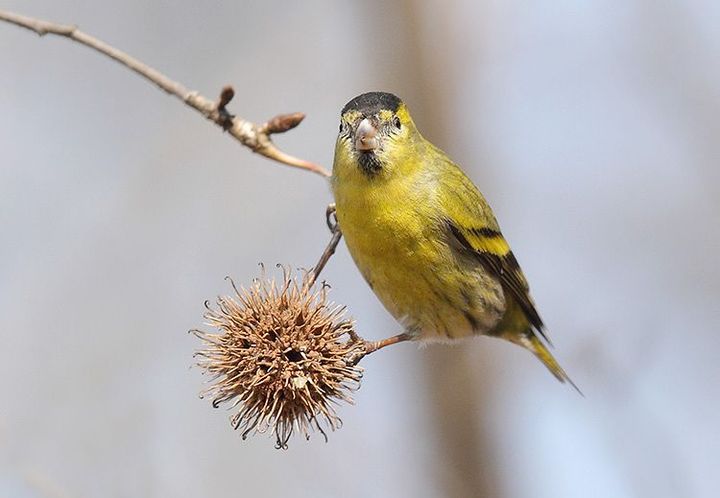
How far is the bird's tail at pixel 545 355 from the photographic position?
6605 mm

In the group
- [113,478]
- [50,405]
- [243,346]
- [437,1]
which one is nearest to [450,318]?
[243,346]

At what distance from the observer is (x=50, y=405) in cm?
677

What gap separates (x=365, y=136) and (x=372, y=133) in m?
0.05

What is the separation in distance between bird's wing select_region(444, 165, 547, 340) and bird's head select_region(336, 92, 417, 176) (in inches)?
21.2

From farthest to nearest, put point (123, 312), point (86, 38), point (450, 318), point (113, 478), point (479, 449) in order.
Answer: point (479, 449) < point (123, 312) < point (113, 478) < point (450, 318) < point (86, 38)

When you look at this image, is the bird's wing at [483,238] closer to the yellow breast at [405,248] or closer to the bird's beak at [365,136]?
the yellow breast at [405,248]

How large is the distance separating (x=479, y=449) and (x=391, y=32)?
3526 mm

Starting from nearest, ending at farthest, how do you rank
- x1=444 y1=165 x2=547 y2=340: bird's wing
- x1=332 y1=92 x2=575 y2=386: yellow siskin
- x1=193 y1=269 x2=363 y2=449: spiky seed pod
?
x1=193 y1=269 x2=363 y2=449: spiky seed pod, x1=332 y1=92 x2=575 y2=386: yellow siskin, x1=444 y1=165 x2=547 y2=340: bird's wing

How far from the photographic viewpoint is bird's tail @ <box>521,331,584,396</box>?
21.7 feet

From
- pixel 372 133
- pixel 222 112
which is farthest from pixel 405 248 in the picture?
pixel 222 112

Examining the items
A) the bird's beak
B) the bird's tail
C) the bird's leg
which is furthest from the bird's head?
the bird's tail

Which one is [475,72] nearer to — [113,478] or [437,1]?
[437,1]

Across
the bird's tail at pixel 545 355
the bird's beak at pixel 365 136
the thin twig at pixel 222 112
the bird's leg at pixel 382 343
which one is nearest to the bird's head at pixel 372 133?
the bird's beak at pixel 365 136

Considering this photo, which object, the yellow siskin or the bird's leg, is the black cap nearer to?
the yellow siskin
